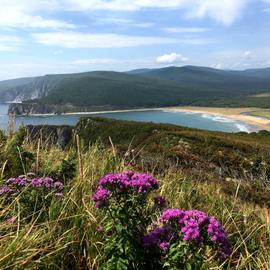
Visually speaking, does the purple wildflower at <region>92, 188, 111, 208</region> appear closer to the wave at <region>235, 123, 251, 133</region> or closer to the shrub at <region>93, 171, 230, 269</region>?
the shrub at <region>93, 171, 230, 269</region>

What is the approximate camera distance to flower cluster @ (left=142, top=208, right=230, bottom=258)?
2.98 meters

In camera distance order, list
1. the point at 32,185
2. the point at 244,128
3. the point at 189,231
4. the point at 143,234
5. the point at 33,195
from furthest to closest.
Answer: the point at 244,128, the point at 32,185, the point at 33,195, the point at 143,234, the point at 189,231

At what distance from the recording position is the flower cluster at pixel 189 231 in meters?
2.98

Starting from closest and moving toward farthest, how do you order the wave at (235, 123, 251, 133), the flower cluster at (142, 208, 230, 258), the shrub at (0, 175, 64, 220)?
the flower cluster at (142, 208, 230, 258) → the shrub at (0, 175, 64, 220) → the wave at (235, 123, 251, 133)

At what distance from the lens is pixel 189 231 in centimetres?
294

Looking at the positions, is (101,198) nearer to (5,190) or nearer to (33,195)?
(33,195)

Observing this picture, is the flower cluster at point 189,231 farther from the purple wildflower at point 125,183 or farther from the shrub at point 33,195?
the shrub at point 33,195

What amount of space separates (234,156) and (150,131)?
35175 millimetres

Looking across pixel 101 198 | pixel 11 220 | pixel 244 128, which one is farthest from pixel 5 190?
pixel 244 128

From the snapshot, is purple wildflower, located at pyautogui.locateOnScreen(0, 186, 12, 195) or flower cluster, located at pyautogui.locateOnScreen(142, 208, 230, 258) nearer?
flower cluster, located at pyautogui.locateOnScreen(142, 208, 230, 258)

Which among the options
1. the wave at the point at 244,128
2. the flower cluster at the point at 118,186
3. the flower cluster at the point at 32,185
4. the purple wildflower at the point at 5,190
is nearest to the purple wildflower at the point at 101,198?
the flower cluster at the point at 118,186

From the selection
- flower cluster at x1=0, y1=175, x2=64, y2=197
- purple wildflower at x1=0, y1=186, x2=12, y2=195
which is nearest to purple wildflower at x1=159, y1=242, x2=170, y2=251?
flower cluster at x1=0, y1=175, x2=64, y2=197

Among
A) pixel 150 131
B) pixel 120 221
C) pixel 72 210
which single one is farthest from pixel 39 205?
pixel 150 131

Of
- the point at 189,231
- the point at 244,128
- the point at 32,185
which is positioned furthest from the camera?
the point at 244,128
